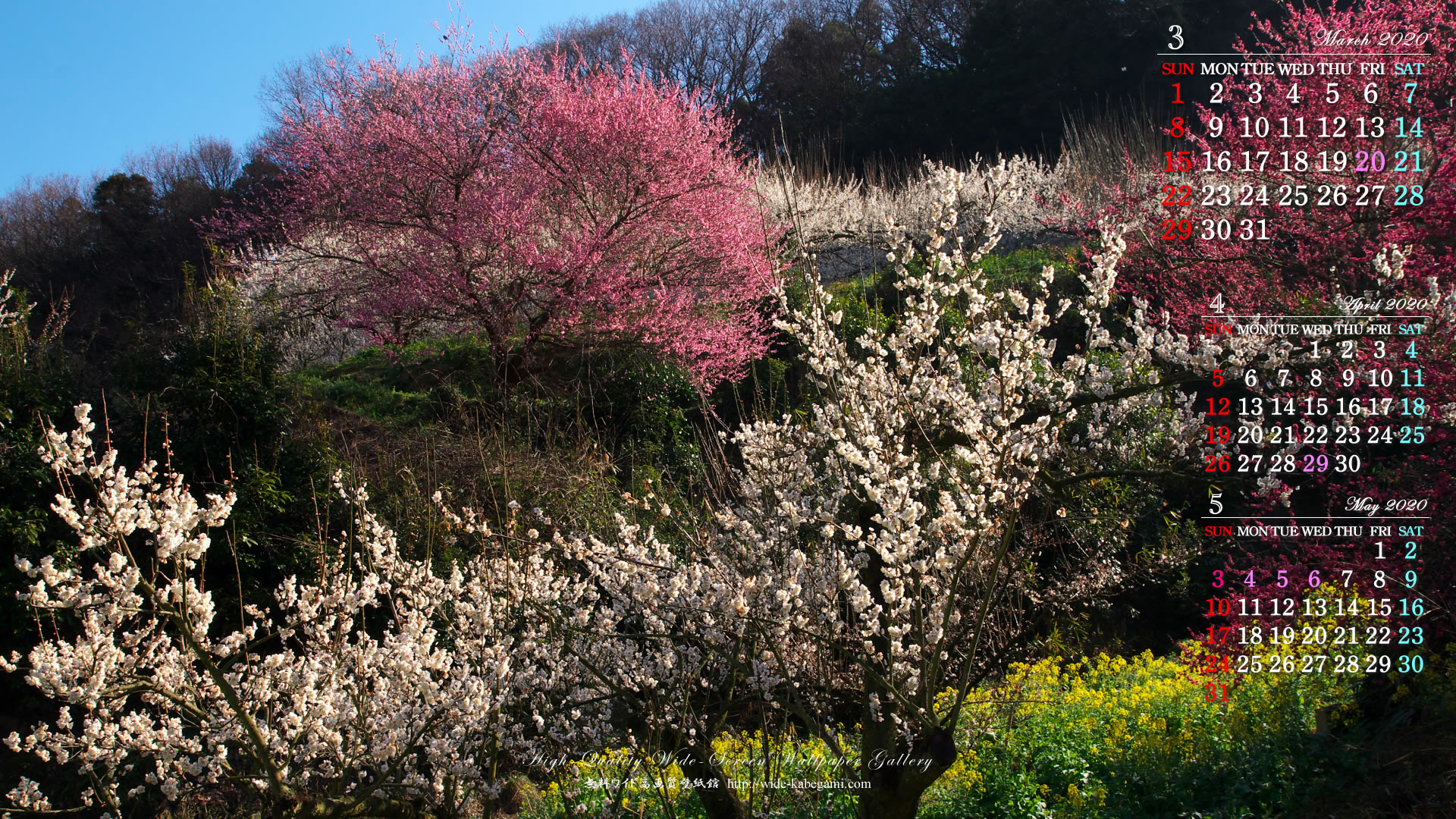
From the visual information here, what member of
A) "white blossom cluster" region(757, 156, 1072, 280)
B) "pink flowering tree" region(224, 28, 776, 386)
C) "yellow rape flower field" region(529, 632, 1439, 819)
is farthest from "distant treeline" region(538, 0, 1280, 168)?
"yellow rape flower field" region(529, 632, 1439, 819)

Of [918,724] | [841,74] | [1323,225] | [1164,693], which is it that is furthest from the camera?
[841,74]

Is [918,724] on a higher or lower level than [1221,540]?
higher

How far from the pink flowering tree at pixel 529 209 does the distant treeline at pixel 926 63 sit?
7729 mm

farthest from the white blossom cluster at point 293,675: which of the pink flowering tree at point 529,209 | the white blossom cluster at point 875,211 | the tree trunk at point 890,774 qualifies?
the white blossom cluster at point 875,211

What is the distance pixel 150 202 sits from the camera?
2262 cm

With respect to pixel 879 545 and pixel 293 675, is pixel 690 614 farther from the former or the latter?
pixel 293 675

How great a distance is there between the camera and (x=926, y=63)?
84.1ft

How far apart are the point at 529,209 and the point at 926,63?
67.7 feet

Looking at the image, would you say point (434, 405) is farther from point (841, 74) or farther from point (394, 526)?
point (841, 74)

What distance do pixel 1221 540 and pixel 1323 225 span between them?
199 centimetres

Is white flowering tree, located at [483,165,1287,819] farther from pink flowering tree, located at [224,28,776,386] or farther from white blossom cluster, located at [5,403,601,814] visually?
pink flowering tree, located at [224,28,776,386]

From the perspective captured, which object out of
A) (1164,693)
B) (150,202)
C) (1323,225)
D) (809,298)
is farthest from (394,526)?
(150,202)

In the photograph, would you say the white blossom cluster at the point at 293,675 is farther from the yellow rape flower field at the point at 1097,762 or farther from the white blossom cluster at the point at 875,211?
A: the white blossom cluster at the point at 875,211

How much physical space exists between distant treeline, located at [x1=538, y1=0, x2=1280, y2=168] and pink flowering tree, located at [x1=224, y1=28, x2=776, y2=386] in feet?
25.4
